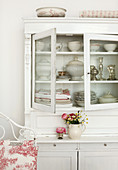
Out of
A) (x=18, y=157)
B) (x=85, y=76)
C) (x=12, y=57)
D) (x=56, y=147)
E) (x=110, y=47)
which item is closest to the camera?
(x=18, y=157)

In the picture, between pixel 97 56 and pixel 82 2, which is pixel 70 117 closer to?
pixel 97 56

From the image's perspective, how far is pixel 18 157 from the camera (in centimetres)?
203

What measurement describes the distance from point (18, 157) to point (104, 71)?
4.54 feet

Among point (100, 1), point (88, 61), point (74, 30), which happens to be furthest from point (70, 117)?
point (100, 1)

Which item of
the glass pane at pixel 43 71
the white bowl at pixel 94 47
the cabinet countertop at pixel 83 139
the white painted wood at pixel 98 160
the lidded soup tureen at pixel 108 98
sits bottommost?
the white painted wood at pixel 98 160

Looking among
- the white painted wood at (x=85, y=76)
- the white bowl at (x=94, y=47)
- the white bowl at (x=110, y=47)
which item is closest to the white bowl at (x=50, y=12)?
the white painted wood at (x=85, y=76)

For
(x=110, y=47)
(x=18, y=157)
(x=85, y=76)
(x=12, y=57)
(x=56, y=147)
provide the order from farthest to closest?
(x=12, y=57), (x=110, y=47), (x=85, y=76), (x=56, y=147), (x=18, y=157)

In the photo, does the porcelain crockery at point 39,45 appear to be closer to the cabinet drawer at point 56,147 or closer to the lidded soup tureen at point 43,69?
the lidded soup tureen at point 43,69

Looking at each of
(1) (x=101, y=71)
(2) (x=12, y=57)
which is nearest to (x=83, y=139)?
(1) (x=101, y=71)

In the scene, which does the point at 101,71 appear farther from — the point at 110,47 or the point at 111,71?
the point at 110,47

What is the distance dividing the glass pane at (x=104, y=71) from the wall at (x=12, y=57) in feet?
3.14

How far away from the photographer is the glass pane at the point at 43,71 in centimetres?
249

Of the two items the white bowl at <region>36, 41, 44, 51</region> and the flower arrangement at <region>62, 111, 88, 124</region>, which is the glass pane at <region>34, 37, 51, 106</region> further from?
the flower arrangement at <region>62, 111, 88, 124</region>

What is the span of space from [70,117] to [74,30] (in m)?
1.00
